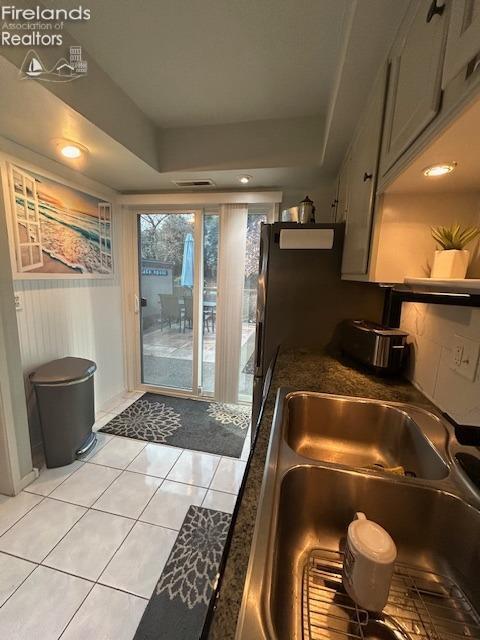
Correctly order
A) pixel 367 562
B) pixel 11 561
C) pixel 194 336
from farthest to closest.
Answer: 1. pixel 194 336
2. pixel 11 561
3. pixel 367 562

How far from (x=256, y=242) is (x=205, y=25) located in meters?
1.66

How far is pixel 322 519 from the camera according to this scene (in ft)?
2.49

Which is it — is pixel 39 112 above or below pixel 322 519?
above

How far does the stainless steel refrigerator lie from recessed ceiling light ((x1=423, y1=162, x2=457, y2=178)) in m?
0.95

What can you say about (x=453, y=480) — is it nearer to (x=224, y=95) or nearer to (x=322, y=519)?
(x=322, y=519)

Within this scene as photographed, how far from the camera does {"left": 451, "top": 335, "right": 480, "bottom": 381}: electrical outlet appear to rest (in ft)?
2.82

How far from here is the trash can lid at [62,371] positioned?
6.09 ft

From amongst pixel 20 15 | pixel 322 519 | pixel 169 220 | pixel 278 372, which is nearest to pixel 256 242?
pixel 169 220

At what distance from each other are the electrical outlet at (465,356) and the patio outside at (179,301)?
2009mm

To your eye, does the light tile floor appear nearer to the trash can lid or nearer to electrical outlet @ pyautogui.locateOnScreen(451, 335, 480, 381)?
the trash can lid

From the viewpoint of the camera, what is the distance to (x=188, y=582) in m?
1.28

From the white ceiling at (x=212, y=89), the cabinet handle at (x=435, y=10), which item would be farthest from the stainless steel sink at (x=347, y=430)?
the white ceiling at (x=212, y=89)

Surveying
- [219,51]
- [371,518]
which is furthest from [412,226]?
[219,51]

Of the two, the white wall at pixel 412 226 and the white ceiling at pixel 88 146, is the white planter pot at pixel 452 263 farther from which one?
the white ceiling at pixel 88 146
